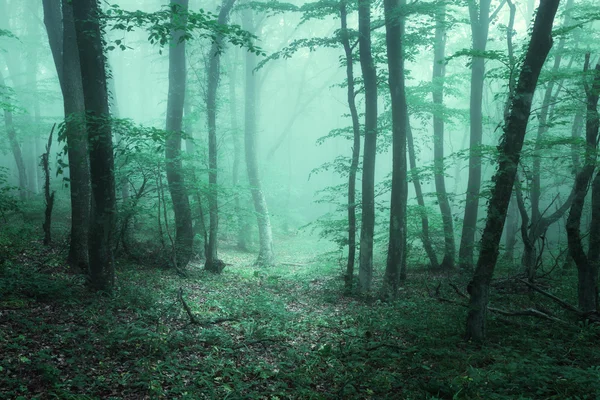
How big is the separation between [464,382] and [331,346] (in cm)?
256

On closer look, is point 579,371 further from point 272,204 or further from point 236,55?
point 272,204

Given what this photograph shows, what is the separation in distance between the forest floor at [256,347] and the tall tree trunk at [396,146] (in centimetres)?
94

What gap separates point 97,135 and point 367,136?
693 cm

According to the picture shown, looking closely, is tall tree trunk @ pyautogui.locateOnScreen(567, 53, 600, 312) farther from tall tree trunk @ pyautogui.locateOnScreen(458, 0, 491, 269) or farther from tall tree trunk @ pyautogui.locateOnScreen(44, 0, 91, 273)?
tall tree trunk @ pyautogui.locateOnScreen(44, 0, 91, 273)

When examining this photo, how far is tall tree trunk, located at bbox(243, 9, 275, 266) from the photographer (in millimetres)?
18991

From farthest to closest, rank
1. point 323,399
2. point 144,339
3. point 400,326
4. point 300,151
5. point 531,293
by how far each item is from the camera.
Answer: point 300,151 → point 531,293 → point 400,326 → point 144,339 → point 323,399

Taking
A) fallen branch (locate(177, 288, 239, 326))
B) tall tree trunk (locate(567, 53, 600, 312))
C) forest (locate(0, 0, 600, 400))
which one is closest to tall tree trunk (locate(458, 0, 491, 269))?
forest (locate(0, 0, 600, 400))

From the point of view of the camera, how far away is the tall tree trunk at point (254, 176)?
1899 cm

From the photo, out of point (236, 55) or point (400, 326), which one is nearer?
point (400, 326)

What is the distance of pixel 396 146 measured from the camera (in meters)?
10.4

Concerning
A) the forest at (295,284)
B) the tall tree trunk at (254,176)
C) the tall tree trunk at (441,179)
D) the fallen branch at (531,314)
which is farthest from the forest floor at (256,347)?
the tall tree trunk at (254,176)

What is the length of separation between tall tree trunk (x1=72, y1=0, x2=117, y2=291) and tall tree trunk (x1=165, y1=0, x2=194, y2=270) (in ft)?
13.6

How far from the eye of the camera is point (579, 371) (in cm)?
501

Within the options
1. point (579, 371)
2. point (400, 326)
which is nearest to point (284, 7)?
point (400, 326)
